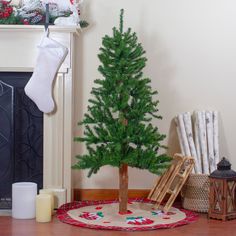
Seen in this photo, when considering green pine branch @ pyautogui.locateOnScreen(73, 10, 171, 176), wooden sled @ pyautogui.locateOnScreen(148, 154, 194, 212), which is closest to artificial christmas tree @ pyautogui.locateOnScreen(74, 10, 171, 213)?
green pine branch @ pyautogui.locateOnScreen(73, 10, 171, 176)

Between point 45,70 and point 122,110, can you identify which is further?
point 45,70

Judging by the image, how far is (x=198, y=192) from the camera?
377cm

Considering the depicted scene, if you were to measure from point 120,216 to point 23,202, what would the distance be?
63cm

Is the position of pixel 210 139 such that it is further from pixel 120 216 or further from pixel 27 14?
pixel 27 14

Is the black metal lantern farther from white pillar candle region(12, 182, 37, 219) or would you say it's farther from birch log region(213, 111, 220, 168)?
white pillar candle region(12, 182, 37, 219)

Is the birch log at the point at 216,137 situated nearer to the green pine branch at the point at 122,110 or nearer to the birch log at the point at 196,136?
the birch log at the point at 196,136

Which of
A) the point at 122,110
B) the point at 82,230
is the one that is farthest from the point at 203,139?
the point at 82,230

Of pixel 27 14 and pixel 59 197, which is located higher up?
pixel 27 14

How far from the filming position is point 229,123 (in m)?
4.12

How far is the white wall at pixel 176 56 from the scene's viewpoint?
4051 millimetres

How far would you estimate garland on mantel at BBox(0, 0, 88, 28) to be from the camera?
3707mm

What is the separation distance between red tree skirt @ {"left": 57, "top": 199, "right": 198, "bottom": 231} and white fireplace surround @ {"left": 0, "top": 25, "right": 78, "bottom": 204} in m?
0.20

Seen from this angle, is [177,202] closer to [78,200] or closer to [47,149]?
[78,200]

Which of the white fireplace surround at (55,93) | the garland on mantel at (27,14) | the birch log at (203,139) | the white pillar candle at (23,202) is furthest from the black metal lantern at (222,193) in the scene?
the garland on mantel at (27,14)
